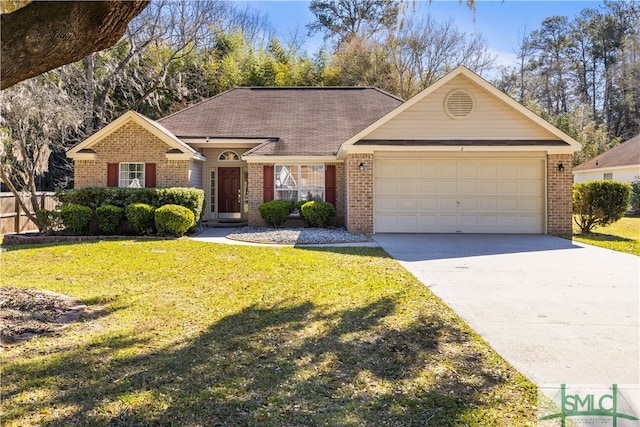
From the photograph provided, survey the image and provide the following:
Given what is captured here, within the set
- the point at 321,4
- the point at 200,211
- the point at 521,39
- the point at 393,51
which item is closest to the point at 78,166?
the point at 200,211

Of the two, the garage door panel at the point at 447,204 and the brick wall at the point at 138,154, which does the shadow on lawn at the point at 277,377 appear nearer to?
the garage door panel at the point at 447,204

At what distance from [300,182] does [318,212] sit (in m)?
1.86

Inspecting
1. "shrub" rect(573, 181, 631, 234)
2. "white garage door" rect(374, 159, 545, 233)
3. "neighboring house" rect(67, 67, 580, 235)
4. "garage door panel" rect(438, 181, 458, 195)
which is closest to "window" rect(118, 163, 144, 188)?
"neighboring house" rect(67, 67, 580, 235)

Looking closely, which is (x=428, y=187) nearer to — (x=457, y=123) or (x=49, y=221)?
(x=457, y=123)

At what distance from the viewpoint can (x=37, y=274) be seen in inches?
293

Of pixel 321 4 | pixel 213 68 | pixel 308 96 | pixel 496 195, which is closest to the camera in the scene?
pixel 496 195

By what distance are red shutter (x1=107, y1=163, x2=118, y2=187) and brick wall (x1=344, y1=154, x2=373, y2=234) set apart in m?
8.64

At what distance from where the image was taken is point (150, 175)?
15492 millimetres

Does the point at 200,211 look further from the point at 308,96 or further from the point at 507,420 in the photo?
the point at 507,420

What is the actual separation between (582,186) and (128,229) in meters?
14.9

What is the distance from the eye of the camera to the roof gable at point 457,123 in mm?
13211

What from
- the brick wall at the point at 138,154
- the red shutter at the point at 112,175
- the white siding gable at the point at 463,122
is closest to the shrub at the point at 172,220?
the brick wall at the point at 138,154

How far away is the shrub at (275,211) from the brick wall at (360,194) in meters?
2.68

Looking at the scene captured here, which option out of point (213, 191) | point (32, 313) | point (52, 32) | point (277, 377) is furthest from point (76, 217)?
point (277, 377)
